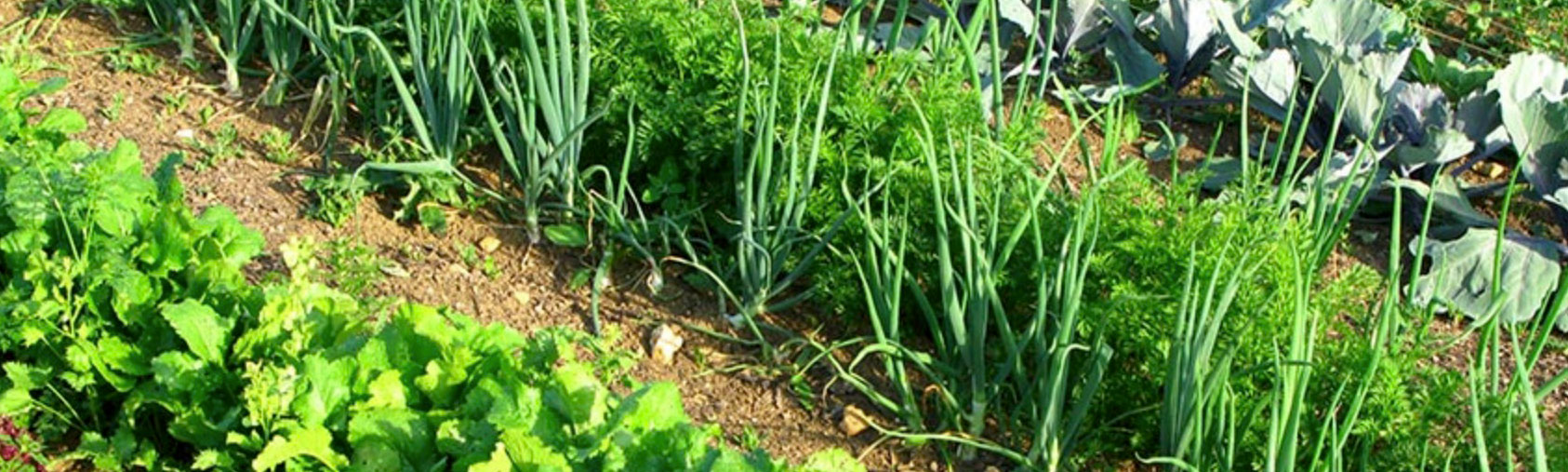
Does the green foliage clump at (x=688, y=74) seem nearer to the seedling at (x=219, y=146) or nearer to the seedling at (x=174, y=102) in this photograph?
the seedling at (x=219, y=146)

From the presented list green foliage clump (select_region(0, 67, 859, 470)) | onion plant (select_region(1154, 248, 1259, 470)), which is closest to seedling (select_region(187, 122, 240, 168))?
green foliage clump (select_region(0, 67, 859, 470))

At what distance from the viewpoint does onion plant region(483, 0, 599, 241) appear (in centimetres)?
313

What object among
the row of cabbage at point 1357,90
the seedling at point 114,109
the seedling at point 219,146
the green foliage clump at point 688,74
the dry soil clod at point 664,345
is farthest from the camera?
the seedling at point 114,109

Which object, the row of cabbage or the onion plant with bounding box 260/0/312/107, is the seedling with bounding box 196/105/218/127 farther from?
the row of cabbage

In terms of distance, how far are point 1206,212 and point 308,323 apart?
4.50ft

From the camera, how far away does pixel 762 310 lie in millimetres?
3291

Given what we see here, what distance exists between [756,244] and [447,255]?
66 cm

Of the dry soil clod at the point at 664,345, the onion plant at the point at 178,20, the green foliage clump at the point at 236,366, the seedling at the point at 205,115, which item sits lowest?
the dry soil clod at the point at 664,345

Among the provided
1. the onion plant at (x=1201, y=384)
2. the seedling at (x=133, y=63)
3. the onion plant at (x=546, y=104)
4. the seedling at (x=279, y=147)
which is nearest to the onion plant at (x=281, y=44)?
the seedling at (x=279, y=147)

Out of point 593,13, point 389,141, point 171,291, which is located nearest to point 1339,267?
point 593,13

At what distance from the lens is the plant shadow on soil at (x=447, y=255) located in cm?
310

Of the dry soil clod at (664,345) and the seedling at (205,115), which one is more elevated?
the seedling at (205,115)

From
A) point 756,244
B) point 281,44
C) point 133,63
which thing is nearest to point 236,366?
point 756,244

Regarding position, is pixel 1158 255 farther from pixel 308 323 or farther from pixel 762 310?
pixel 308 323
